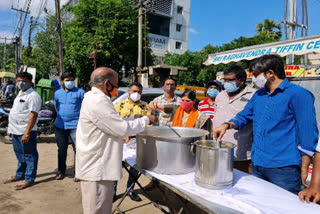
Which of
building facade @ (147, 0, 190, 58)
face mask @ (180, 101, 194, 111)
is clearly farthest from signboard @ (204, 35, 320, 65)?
building facade @ (147, 0, 190, 58)

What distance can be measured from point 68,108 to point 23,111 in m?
0.68

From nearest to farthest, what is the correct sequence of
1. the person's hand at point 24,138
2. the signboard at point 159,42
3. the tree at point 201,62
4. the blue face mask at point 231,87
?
the blue face mask at point 231,87
the person's hand at point 24,138
the tree at point 201,62
the signboard at point 159,42

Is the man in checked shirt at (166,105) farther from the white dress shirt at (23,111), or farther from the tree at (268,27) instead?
the tree at (268,27)

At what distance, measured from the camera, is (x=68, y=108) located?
13.5 feet

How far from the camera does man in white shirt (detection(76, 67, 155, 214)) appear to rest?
75.7 inches

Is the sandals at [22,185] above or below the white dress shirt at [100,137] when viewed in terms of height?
below

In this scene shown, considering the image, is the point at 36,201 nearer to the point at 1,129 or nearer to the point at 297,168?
the point at 297,168

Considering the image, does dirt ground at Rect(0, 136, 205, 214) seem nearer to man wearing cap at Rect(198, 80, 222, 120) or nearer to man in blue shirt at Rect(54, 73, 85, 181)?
man in blue shirt at Rect(54, 73, 85, 181)

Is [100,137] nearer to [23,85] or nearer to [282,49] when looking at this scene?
[23,85]

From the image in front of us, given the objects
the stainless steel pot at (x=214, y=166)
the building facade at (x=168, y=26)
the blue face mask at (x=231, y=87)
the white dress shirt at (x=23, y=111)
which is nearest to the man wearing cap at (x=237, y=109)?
the blue face mask at (x=231, y=87)

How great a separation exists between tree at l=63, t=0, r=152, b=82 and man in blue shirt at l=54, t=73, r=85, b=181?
1192 centimetres

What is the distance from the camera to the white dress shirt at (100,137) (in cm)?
192

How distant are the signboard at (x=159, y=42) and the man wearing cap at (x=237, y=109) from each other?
29.4 meters

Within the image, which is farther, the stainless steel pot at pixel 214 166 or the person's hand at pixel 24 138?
the person's hand at pixel 24 138
